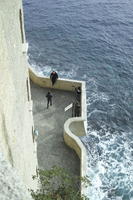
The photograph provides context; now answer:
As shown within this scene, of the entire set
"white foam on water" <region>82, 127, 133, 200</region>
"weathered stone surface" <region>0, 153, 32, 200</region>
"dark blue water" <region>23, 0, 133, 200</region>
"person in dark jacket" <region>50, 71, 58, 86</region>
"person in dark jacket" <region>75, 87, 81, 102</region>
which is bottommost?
"white foam on water" <region>82, 127, 133, 200</region>

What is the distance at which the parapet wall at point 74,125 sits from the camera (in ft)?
73.3

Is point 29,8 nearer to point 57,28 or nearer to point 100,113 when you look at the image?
point 57,28

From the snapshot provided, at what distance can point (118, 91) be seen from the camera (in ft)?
123

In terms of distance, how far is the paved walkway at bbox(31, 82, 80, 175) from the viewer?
2262 cm

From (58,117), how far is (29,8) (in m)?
33.4

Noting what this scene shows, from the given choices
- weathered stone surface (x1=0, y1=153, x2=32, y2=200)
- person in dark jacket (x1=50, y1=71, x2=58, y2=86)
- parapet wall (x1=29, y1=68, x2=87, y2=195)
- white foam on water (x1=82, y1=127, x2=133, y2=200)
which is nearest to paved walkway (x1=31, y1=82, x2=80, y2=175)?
parapet wall (x1=29, y1=68, x2=87, y2=195)

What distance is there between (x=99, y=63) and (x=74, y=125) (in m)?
18.9

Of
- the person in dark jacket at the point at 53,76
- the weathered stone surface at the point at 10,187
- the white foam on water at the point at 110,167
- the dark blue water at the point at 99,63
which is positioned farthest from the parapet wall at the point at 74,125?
the weathered stone surface at the point at 10,187

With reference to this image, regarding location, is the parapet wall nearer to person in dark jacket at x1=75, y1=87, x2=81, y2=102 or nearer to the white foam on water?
person in dark jacket at x1=75, y1=87, x2=81, y2=102

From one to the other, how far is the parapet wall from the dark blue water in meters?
5.11

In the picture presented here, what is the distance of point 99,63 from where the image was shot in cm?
4166

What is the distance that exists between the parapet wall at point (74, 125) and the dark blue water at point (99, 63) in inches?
201

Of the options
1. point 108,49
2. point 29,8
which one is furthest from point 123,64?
point 29,8

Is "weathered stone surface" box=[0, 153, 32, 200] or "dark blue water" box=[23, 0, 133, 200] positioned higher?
"weathered stone surface" box=[0, 153, 32, 200]
